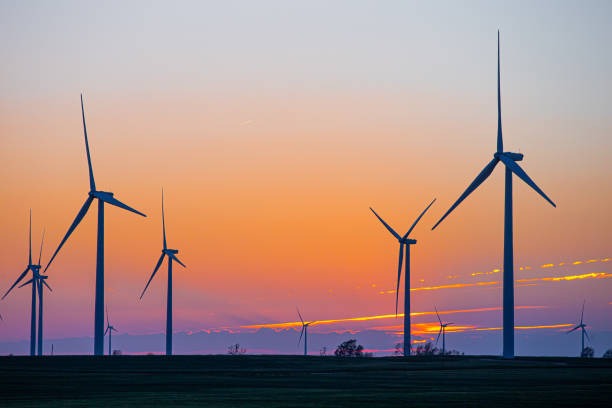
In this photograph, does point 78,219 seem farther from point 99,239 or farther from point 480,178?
point 480,178

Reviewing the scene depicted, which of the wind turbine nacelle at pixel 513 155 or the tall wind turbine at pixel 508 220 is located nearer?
the tall wind turbine at pixel 508 220

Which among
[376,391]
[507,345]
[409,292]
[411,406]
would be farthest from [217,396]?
[409,292]

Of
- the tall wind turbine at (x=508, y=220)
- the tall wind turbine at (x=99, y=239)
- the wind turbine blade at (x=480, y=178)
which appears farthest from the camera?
the tall wind turbine at (x=99, y=239)

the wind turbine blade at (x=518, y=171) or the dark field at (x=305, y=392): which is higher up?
the wind turbine blade at (x=518, y=171)

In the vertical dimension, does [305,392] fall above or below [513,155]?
below

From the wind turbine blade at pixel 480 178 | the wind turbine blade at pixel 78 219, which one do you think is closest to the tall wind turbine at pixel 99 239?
the wind turbine blade at pixel 78 219

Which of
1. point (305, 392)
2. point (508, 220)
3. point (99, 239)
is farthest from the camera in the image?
point (99, 239)

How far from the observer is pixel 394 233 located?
593 feet

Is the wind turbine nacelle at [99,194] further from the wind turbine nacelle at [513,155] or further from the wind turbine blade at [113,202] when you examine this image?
the wind turbine nacelle at [513,155]

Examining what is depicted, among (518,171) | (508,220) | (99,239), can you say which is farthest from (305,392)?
(99,239)

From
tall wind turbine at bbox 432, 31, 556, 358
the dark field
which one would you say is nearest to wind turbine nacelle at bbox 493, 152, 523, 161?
tall wind turbine at bbox 432, 31, 556, 358

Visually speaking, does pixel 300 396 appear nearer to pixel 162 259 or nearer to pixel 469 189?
pixel 469 189

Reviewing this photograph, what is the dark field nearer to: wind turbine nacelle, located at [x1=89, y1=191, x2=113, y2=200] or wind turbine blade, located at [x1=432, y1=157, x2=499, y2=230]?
wind turbine blade, located at [x1=432, y1=157, x2=499, y2=230]

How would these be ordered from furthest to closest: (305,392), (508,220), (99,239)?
1. (99,239)
2. (508,220)
3. (305,392)
